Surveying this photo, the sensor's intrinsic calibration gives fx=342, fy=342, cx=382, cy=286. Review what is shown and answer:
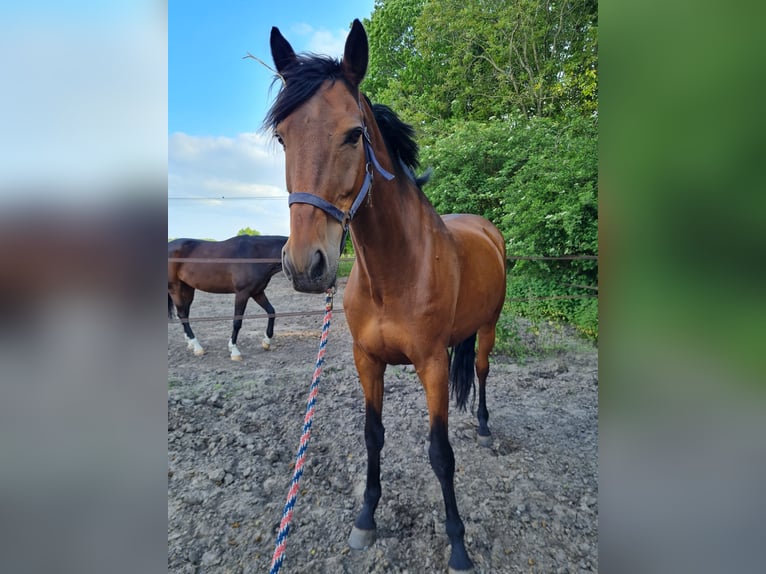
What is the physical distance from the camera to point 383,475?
218 centimetres

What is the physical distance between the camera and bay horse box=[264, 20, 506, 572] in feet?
3.36

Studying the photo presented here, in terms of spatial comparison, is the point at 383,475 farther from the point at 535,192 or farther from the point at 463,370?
the point at 535,192

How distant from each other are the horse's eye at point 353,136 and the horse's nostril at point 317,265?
37cm

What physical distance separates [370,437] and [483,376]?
1291 mm

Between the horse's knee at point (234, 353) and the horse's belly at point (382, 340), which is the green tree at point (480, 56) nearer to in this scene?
the horse's knee at point (234, 353)

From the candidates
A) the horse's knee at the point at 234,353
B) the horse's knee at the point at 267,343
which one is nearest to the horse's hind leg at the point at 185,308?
the horse's knee at the point at 234,353

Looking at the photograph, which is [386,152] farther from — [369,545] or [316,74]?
[369,545]

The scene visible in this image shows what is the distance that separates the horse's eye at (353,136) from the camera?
107 cm

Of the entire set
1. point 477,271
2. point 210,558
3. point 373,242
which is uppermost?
point 373,242

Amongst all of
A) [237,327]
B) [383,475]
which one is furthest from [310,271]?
[237,327]

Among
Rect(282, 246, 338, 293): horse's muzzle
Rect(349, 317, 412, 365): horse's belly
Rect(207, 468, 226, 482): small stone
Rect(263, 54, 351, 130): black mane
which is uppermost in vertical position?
Rect(263, 54, 351, 130): black mane

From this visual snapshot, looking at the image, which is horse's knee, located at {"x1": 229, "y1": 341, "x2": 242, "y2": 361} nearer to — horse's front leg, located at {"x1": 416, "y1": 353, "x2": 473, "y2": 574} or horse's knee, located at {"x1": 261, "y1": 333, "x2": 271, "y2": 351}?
horse's knee, located at {"x1": 261, "y1": 333, "x2": 271, "y2": 351}

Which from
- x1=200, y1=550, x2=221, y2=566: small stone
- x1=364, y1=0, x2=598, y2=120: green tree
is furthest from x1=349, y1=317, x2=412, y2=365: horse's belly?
x1=364, y1=0, x2=598, y2=120: green tree
